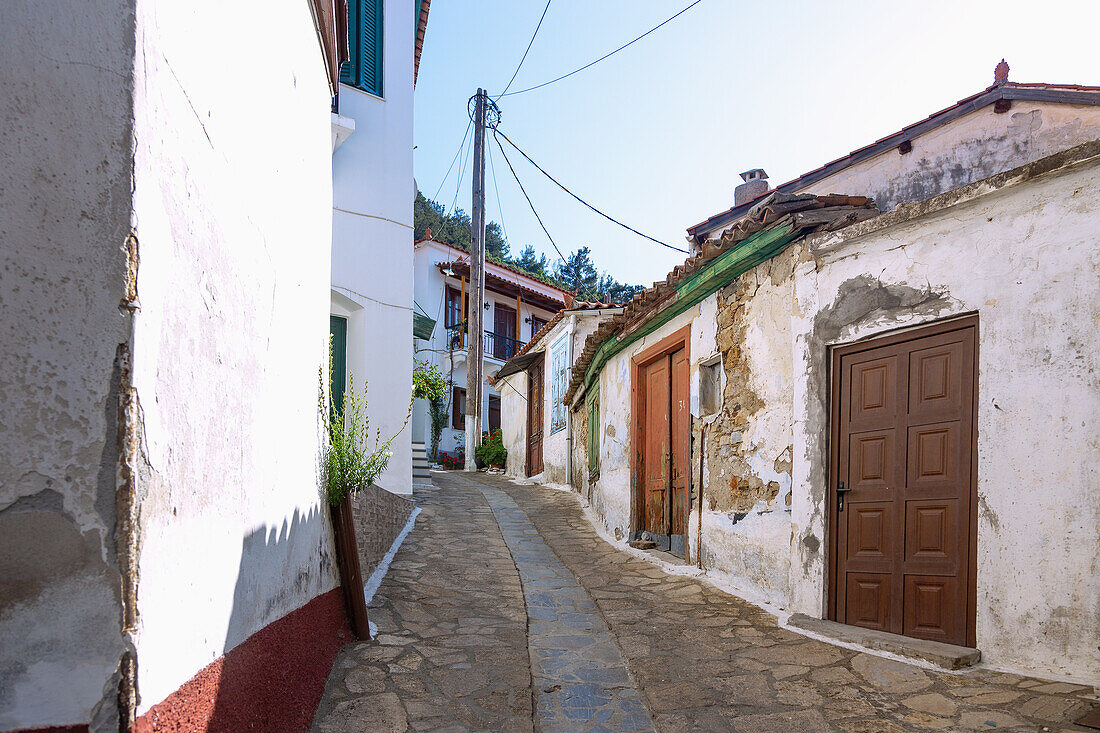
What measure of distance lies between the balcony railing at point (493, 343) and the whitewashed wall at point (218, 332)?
19585mm

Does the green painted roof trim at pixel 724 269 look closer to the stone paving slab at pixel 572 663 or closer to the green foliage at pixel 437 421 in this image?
the stone paving slab at pixel 572 663

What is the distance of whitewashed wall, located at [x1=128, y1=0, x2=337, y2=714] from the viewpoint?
1.92 m

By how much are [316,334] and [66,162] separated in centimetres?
310

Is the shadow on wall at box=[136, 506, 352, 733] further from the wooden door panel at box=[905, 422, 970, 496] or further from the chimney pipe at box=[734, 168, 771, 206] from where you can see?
the chimney pipe at box=[734, 168, 771, 206]

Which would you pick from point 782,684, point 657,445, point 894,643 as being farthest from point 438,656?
point 657,445

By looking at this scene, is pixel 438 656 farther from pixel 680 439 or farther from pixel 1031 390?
pixel 680 439

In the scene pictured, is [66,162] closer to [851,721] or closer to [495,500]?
[851,721]

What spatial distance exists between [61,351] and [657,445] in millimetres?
7230

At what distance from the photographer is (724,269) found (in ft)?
21.6

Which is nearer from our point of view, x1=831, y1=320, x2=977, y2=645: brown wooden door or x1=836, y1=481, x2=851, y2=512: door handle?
x1=831, y1=320, x2=977, y2=645: brown wooden door

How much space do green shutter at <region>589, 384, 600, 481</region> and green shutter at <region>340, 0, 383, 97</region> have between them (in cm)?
525

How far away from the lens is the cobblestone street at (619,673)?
12.2 feet

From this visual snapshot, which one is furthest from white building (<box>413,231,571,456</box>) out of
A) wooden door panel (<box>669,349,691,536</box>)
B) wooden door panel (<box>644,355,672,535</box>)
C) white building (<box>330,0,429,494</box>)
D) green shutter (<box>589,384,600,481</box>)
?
wooden door panel (<box>669,349,691,536</box>)

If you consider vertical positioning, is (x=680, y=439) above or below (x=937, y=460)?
below
